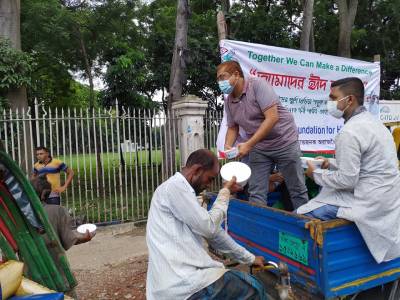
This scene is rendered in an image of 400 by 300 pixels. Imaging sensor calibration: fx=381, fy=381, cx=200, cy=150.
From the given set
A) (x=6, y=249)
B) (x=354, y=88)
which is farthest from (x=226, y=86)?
(x=6, y=249)

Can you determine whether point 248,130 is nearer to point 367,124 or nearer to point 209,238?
point 367,124

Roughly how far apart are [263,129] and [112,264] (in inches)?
118

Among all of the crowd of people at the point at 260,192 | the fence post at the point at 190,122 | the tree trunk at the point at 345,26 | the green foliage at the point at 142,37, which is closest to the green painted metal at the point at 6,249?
the crowd of people at the point at 260,192

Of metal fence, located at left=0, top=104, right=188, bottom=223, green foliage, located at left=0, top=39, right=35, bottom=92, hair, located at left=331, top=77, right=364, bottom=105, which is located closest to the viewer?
hair, located at left=331, top=77, right=364, bottom=105

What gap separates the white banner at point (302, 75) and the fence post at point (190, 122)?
1.68m

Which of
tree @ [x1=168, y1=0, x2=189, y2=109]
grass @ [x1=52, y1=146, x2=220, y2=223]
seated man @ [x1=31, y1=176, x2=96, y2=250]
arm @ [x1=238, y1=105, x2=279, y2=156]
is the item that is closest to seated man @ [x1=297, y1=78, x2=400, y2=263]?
arm @ [x1=238, y1=105, x2=279, y2=156]

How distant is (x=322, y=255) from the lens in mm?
2074

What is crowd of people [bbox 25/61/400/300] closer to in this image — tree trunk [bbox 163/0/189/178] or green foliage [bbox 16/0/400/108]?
tree trunk [bbox 163/0/189/178]

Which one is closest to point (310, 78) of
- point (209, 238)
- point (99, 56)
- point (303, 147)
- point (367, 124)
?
point (303, 147)

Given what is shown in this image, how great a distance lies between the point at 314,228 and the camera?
2.08 meters

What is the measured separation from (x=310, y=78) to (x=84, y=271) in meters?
4.11

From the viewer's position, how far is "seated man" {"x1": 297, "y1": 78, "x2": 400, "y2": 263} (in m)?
2.28

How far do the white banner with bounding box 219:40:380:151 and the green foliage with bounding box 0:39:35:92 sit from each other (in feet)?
13.4

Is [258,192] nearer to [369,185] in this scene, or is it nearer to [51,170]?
[369,185]
